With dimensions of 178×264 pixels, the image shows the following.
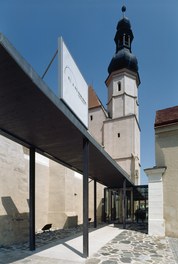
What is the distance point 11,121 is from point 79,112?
7.76 ft

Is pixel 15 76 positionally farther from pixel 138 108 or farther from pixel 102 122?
pixel 138 108

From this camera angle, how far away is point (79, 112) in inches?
337

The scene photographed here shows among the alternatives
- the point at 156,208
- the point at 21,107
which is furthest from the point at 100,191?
the point at 21,107

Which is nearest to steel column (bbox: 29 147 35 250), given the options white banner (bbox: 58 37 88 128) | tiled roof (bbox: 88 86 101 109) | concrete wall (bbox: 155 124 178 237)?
white banner (bbox: 58 37 88 128)

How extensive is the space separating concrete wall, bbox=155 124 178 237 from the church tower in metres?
16.0

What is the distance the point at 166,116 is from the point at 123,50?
23.5 meters

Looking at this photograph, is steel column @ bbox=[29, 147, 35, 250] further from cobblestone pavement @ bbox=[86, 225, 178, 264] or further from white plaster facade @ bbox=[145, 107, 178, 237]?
white plaster facade @ bbox=[145, 107, 178, 237]

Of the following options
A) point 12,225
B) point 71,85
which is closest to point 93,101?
point 12,225

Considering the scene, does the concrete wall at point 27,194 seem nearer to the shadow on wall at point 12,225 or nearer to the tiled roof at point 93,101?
the shadow on wall at point 12,225

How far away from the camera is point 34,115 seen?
269 inches

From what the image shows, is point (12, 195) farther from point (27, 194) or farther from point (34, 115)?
point (34, 115)

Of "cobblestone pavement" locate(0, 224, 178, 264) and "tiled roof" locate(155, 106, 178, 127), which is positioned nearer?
"cobblestone pavement" locate(0, 224, 178, 264)

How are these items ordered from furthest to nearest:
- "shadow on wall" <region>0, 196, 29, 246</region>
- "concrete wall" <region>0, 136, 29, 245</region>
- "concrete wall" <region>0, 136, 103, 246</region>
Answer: "concrete wall" <region>0, 136, 103, 246</region> → "concrete wall" <region>0, 136, 29, 245</region> → "shadow on wall" <region>0, 196, 29, 246</region>

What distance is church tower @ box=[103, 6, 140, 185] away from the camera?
3086 centimetres
